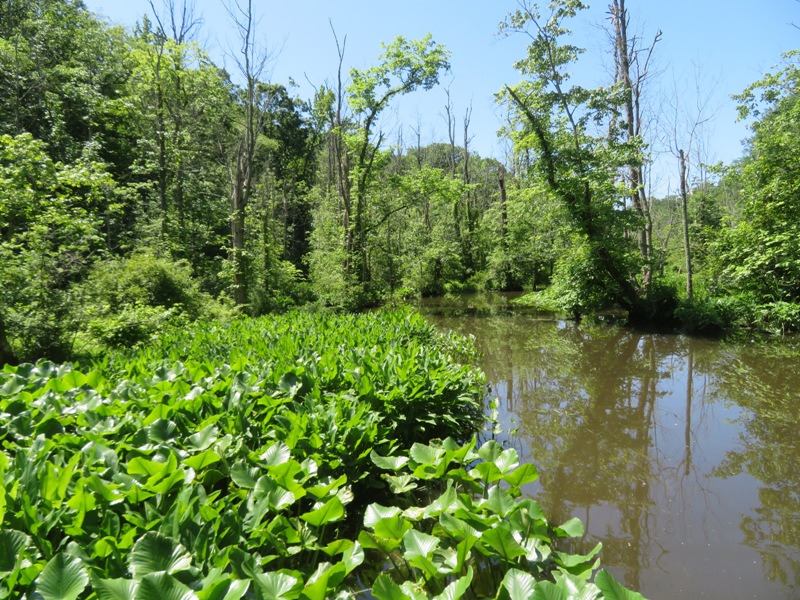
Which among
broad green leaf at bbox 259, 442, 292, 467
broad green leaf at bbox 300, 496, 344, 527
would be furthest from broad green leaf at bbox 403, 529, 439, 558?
broad green leaf at bbox 259, 442, 292, 467

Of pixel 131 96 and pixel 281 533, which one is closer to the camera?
pixel 281 533

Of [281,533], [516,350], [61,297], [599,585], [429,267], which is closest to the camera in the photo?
[599,585]

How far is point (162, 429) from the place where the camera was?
2662 millimetres

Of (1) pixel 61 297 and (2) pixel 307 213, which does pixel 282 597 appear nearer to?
(1) pixel 61 297

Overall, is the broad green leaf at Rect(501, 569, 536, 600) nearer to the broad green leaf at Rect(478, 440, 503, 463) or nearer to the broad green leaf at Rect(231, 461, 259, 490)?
the broad green leaf at Rect(478, 440, 503, 463)

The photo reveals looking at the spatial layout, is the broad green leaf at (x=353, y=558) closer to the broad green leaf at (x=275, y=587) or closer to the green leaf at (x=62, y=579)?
the broad green leaf at (x=275, y=587)

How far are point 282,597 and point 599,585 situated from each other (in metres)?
1.04

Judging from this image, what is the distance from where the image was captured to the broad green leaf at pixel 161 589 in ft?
4.30

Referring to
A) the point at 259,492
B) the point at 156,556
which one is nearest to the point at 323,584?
the point at 156,556

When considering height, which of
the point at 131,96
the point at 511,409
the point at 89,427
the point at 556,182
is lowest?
the point at 511,409

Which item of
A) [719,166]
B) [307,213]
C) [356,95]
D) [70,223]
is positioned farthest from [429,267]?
[70,223]

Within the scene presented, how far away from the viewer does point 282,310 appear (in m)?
16.1

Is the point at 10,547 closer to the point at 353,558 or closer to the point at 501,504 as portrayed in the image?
the point at 353,558

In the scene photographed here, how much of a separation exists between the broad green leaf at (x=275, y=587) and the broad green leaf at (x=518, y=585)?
744 millimetres
